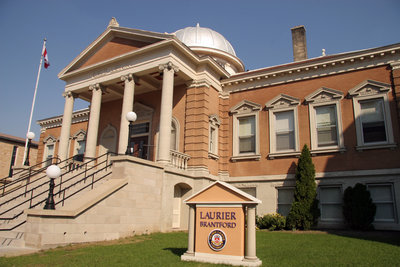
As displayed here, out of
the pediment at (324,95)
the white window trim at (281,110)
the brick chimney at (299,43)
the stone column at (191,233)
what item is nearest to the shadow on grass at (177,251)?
the stone column at (191,233)

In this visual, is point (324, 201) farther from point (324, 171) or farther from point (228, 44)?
point (228, 44)

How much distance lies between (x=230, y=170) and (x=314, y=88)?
22.0 ft

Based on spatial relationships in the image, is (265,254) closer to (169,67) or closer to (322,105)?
(322,105)

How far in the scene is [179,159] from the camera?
56.7 ft

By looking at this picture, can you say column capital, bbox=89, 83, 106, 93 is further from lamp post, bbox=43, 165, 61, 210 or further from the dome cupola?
lamp post, bbox=43, 165, 61, 210

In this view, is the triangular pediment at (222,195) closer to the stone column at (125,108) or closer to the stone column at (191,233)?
the stone column at (191,233)

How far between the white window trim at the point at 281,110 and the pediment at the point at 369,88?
2.97 meters

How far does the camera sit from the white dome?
1124 inches

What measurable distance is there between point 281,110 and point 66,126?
44.6 ft

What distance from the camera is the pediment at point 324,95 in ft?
57.3

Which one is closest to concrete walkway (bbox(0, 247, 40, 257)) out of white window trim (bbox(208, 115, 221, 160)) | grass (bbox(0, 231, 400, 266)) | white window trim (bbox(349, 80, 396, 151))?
grass (bbox(0, 231, 400, 266))

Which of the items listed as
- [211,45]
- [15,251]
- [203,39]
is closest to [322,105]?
[211,45]

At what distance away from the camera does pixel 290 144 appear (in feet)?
60.4

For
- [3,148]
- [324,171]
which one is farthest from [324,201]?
[3,148]
